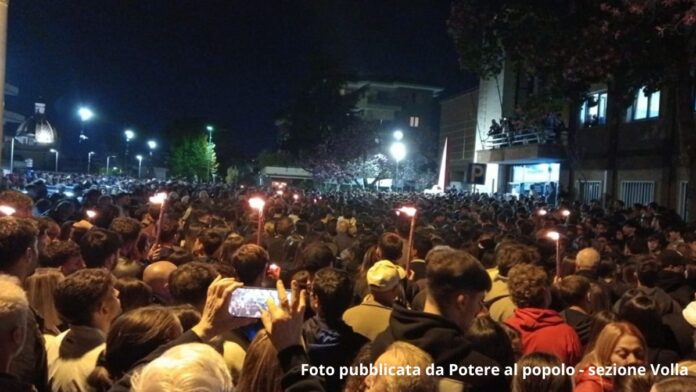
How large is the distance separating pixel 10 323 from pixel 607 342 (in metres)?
3.20

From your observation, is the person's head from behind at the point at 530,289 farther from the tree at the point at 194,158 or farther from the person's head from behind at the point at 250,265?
the tree at the point at 194,158

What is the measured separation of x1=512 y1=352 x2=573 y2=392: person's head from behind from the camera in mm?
3539

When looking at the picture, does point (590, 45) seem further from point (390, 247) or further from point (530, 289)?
point (530, 289)

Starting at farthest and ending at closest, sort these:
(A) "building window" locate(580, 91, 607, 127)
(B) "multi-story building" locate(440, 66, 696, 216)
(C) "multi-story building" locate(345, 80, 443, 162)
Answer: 1. (C) "multi-story building" locate(345, 80, 443, 162)
2. (A) "building window" locate(580, 91, 607, 127)
3. (B) "multi-story building" locate(440, 66, 696, 216)

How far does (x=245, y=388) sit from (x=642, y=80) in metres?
15.0

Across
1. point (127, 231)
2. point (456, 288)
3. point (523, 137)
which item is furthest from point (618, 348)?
point (523, 137)

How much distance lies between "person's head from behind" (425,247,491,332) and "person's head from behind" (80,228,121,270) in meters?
3.71

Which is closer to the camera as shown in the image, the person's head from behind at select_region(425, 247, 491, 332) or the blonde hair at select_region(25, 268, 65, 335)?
the person's head from behind at select_region(425, 247, 491, 332)

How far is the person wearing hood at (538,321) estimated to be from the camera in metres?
4.63

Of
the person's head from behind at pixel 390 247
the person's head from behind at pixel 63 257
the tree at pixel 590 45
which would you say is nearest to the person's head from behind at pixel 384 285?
the person's head from behind at pixel 390 247

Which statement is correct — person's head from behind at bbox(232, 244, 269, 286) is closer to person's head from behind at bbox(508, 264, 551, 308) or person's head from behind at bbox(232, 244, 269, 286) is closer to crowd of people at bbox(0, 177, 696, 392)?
crowd of people at bbox(0, 177, 696, 392)

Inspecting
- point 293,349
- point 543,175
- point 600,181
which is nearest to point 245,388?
point 293,349

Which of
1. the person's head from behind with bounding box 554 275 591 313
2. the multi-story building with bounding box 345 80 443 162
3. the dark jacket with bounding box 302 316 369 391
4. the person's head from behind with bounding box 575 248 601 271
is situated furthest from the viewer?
the multi-story building with bounding box 345 80 443 162

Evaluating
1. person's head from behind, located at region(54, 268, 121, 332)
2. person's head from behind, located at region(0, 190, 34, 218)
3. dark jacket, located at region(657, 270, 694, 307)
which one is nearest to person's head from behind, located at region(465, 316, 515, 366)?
person's head from behind, located at region(54, 268, 121, 332)
